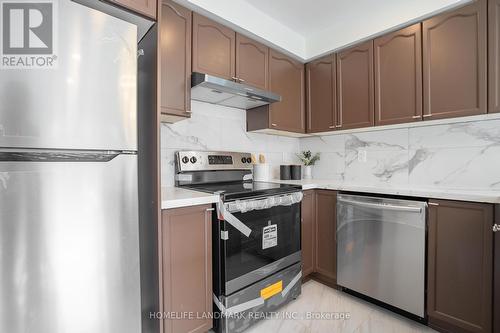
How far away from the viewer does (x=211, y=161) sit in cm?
204

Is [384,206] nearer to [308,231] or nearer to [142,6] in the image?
[308,231]

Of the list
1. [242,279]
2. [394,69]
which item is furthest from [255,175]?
[394,69]

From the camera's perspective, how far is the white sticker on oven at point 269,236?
5.44 ft

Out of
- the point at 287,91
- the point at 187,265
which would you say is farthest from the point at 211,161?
the point at 287,91

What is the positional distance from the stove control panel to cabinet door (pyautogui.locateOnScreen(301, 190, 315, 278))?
636 mm

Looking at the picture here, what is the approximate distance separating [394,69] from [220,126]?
1540 millimetres

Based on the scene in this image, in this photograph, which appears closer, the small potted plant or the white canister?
the white canister

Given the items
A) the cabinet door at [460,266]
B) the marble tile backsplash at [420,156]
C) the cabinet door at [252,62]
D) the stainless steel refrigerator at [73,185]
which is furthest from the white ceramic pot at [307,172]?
the stainless steel refrigerator at [73,185]

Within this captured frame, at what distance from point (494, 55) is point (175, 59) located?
2.09m

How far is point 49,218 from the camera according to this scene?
3.06 feet

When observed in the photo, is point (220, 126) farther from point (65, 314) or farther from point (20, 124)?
→ point (65, 314)

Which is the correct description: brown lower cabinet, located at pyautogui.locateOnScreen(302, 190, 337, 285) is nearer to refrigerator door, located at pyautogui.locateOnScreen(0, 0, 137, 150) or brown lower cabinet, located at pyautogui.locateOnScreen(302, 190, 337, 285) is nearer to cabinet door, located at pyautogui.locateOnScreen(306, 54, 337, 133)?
cabinet door, located at pyautogui.locateOnScreen(306, 54, 337, 133)

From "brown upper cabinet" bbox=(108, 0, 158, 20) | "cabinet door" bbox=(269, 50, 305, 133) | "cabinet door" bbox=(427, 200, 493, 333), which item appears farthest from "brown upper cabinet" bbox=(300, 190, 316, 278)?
"brown upper cabinet" bbox=(108, 0, 158, 20)

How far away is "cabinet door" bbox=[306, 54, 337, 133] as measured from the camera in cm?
233
